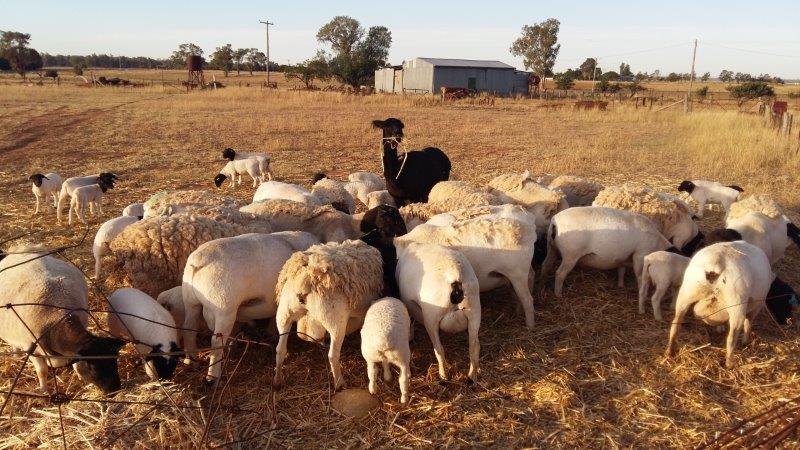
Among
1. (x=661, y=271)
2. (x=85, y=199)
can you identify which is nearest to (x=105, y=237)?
(x=85, y=199)

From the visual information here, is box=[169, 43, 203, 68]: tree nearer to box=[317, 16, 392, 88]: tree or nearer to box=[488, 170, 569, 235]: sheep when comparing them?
box=[317, 16, 392, 88]: tree

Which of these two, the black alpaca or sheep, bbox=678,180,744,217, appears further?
sheep, bbox=678,180,744,217

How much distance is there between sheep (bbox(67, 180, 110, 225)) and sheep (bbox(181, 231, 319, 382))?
5.72 m

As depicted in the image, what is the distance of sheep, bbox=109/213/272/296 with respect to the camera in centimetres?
554

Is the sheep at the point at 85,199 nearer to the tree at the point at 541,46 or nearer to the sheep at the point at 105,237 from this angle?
the sheep at the point at 105,237

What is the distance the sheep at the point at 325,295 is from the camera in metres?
4.45

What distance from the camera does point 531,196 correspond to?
767 centimetres

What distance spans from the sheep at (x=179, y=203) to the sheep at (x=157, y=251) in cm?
84

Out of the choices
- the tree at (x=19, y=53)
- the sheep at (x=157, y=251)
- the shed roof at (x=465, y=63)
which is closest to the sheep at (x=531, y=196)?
the sheep at (x=157, y=251)

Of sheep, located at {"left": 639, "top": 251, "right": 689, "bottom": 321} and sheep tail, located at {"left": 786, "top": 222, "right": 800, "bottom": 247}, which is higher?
sheep tail, located at {"left": 786, "top": 222, "right": 800, "bottom": 247}

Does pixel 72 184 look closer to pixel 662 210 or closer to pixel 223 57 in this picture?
pixel 662 210

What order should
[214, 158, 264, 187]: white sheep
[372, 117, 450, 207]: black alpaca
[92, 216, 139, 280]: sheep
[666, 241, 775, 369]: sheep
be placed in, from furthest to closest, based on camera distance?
[214, 158, 264, 187]: white sheep, [372, 117, 450, 207]: black alpaca, [92, 216, 139, 280]: sheep, [666, 241, 775, 369]: sheep

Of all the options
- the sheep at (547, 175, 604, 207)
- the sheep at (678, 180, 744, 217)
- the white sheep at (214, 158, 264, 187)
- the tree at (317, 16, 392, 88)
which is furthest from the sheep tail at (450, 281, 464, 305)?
the tree at (317, 16, 392, 88)

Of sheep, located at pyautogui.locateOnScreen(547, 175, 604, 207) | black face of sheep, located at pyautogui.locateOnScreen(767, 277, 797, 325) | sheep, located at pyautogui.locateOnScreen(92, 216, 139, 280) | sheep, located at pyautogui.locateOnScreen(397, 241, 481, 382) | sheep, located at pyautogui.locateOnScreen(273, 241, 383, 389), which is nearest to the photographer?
sheep, located at pyautogui.locateOnScreen(273, 241, 383, 389)
